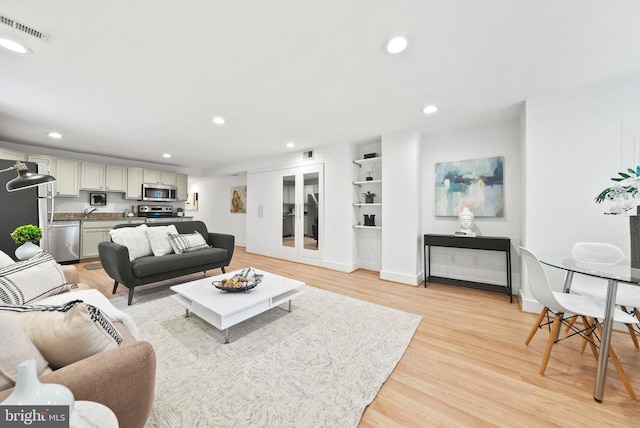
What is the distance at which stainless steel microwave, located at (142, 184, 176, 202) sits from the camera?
5836 millimetres

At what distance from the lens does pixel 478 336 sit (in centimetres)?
212

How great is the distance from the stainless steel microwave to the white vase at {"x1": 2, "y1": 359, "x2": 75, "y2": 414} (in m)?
6.44

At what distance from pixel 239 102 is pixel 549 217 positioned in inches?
144

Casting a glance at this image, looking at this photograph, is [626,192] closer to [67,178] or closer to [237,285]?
[237,285]

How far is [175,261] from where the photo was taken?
2.99 m

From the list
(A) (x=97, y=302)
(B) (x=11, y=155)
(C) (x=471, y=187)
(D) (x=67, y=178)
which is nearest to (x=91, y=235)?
(D) (x=67, y=178)

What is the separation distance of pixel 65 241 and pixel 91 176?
1.45 m

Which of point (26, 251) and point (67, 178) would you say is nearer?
point (26, 251)

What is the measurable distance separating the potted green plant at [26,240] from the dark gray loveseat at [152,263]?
0.57 m

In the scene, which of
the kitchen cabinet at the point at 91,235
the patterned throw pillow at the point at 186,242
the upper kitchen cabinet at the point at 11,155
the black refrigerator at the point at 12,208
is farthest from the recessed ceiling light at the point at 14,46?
the kitchen cabinet at the point at 91,235

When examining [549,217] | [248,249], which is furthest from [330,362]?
[248,249]

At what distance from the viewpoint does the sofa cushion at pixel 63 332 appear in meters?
0.87

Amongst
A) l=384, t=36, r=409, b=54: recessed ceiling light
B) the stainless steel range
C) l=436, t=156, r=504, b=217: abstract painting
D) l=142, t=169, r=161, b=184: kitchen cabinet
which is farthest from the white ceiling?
the stainless steel range

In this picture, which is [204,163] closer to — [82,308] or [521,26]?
[82,308]
